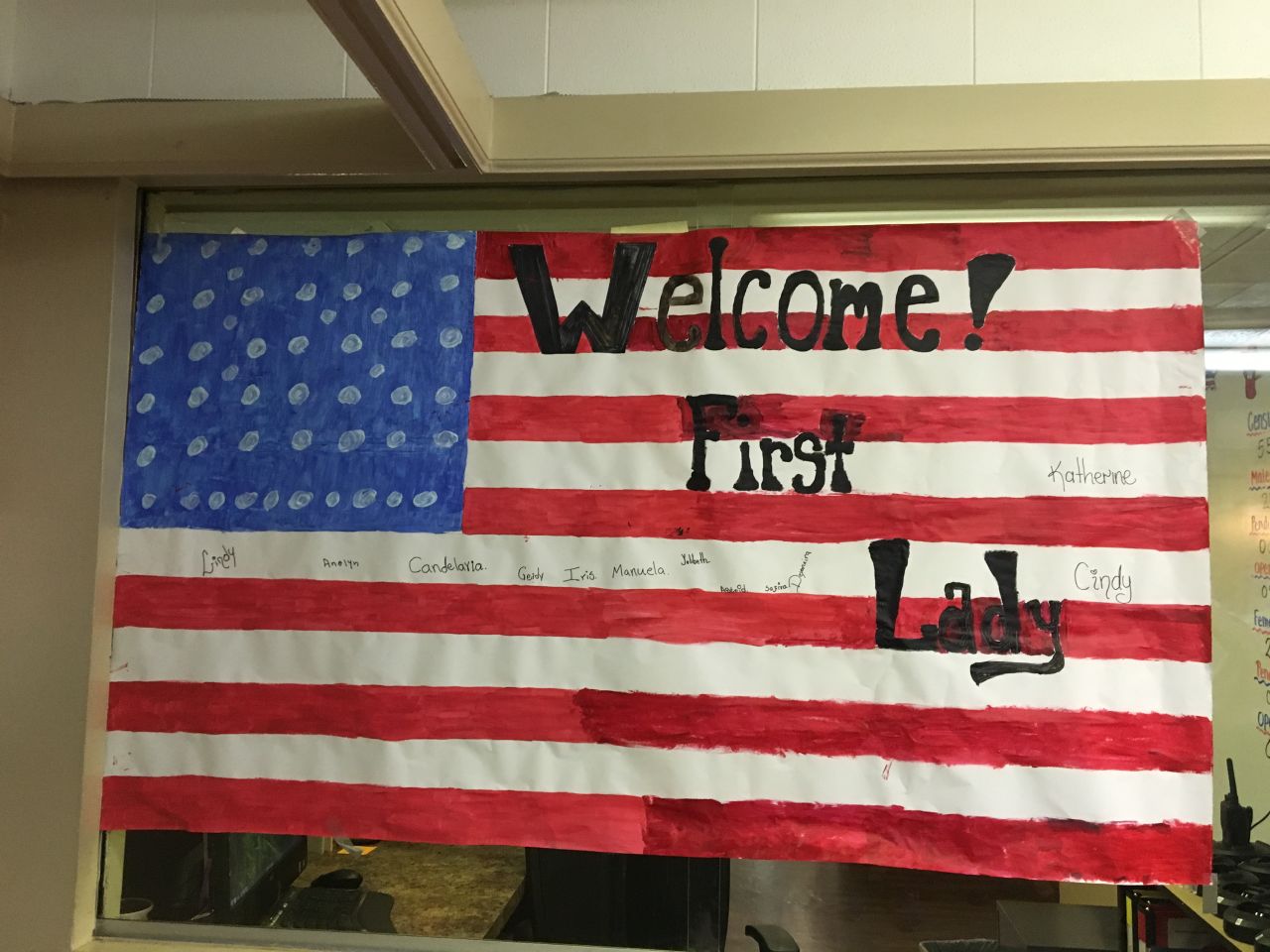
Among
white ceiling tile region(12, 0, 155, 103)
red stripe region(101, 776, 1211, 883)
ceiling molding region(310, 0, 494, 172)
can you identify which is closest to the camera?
ceiling molding region(310, 0, 494, 172)

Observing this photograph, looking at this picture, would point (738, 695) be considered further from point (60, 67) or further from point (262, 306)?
point (60, 67)

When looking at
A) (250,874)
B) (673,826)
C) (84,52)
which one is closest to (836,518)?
(673,826)

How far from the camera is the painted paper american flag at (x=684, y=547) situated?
1372 mm

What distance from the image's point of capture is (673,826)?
1407 millimetres

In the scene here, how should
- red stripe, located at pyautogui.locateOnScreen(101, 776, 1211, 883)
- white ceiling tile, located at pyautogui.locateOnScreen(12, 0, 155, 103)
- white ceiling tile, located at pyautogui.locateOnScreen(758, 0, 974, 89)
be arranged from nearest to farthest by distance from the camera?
red stripe, located at pyautogui.locateOnScreen(101, 776, 1211, 883), white ceiling tile, located at pyautogui.locateOnScreen(758, 0, 974, 89), white ceiling tile, located at pyautogui.locateOnScreen(12, 0, 155, 103)

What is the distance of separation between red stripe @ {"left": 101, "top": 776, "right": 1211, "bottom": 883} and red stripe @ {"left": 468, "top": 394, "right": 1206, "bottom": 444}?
0.60 m

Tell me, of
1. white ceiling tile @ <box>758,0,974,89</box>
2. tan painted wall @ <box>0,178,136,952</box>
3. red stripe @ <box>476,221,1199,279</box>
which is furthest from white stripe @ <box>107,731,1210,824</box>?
white ceiling tile @ <box>758,0,974,89</box>

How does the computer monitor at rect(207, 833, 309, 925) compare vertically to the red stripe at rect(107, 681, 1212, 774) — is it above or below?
below

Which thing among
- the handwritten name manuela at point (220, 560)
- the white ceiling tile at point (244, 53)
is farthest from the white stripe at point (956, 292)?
the handwritten name manuela at point (220, 560)

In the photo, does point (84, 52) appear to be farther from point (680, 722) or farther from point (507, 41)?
point (680, 722)

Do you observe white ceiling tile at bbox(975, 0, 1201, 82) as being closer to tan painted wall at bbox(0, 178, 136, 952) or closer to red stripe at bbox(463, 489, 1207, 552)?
red stripe at bbox(463, 489, 1207, 552)

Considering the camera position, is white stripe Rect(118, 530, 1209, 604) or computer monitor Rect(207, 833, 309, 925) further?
computer monitor Rect(207, 833, 309, 925)

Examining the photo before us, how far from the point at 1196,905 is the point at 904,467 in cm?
82

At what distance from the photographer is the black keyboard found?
58.6 inches
